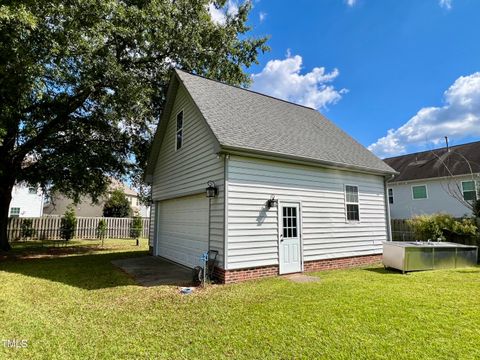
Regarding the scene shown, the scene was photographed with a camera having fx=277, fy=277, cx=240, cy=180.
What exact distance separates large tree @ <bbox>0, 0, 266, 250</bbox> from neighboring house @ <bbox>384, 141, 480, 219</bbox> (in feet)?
51.7

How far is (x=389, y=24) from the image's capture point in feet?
36.4

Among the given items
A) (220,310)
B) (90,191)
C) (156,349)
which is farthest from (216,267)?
(90,191)

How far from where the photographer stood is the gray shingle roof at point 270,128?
8.14m

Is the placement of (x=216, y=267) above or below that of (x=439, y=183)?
below

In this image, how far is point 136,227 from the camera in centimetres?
2162

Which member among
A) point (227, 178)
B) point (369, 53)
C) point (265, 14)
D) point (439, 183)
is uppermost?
point (265, 14)

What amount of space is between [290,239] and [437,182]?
17938mm

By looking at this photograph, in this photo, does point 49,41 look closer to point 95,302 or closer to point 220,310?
point 95,302

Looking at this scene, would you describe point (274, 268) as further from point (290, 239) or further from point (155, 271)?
point (155, 271)

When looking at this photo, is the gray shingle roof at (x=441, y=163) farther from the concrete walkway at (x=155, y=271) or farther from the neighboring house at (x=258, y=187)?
the concrete walkway at (x=155, y=271)

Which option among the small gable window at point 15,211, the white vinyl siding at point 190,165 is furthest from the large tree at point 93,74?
the small gable window at point 15,211

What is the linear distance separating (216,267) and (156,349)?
3.67 meters

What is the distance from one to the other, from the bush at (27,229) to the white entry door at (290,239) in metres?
18.5

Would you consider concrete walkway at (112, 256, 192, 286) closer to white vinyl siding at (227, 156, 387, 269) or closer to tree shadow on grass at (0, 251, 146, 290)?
tree shadow on grass at (0, 251, 146, 290)
